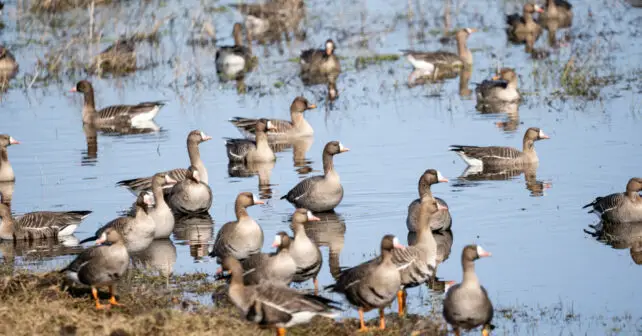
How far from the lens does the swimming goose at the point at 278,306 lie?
10.4 meters

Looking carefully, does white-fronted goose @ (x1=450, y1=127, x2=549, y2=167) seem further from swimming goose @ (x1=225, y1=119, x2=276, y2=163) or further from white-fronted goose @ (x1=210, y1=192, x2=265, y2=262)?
white-fronted goose @ (x1=210, y1=192, x2=265, y2=262)

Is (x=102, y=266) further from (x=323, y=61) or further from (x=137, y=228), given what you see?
(x=323, y=61)

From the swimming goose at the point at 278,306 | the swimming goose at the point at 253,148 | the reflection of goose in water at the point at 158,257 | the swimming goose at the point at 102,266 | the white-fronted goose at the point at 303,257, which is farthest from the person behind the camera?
the swimming goose at the point at 253,148

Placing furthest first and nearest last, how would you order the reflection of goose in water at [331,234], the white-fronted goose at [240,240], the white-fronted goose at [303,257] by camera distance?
the reflection of goose in water at [331,234] → the white-fronted goose at [240,240] → the white-fronted goose at [303,257]

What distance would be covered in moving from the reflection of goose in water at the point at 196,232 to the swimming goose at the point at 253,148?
3949 millimetres

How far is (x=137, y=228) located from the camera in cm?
1487

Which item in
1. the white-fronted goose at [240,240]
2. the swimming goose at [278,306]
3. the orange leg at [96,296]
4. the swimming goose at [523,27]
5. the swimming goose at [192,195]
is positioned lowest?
the orange leg at [96,296]

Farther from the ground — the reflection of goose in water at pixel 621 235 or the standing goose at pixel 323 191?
the standing goose at pixel 323 191

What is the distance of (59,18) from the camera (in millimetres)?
39625

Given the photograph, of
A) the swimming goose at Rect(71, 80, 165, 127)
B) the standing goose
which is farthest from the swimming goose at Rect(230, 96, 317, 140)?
the standing goose

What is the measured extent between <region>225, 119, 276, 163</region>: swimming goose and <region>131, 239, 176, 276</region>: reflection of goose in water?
18.6ft

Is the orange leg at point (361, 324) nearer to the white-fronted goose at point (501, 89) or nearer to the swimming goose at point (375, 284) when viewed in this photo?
the swimming goose at point (375, 284)

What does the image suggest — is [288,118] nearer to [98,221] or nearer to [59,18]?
[98,221]

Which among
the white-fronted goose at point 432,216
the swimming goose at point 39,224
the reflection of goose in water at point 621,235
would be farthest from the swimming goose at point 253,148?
the reflection of goose in water at point 621,235
